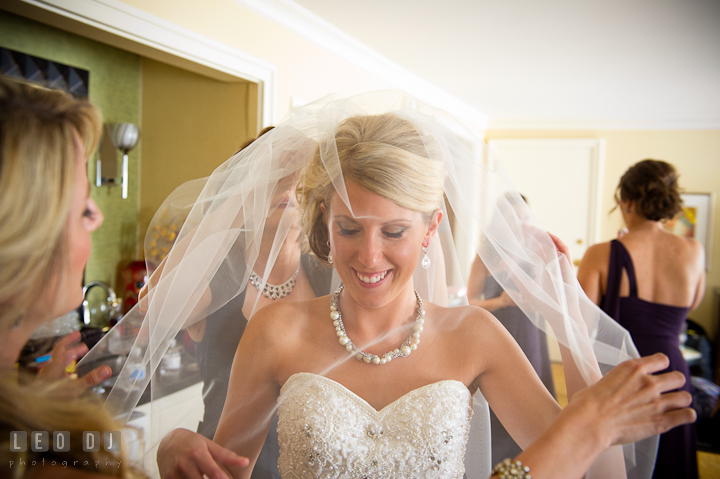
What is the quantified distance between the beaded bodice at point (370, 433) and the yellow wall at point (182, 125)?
2.03m

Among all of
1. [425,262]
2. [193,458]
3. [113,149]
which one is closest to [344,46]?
[113,149]

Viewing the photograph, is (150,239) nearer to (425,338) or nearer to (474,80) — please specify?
(425,338)

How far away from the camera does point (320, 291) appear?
145 centimetres

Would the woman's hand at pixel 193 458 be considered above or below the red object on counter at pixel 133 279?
below

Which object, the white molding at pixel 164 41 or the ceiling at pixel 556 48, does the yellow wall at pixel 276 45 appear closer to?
the white molding at pixel 164 41

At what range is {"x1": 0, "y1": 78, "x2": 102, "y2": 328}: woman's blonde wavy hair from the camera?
23.9 inches

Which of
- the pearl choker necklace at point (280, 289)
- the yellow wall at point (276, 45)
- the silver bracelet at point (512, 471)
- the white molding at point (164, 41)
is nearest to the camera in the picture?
the silver bracelet at point (512, 471)

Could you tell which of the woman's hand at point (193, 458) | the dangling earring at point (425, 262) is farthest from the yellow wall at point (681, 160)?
the woman's hand at point (193, 458)

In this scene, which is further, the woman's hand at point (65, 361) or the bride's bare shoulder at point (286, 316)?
the bride's bare shoulder at point (286, 316)

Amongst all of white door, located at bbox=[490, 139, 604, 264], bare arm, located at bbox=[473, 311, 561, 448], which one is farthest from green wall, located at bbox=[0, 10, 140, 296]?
white door, located at bbox=[490, 139, 604, 264]

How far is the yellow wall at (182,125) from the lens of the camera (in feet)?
9.42

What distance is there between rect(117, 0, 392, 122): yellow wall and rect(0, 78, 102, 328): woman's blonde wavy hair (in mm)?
1715

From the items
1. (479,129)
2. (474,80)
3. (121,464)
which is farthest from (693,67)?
(121,464)

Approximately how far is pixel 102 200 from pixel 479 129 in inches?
202
